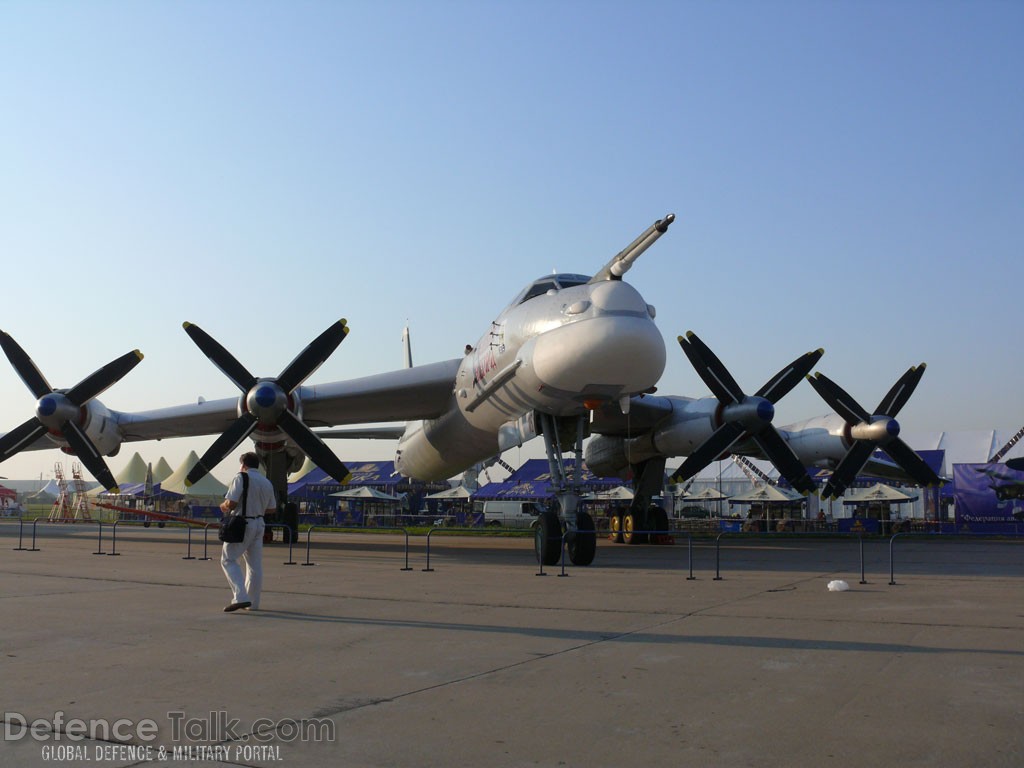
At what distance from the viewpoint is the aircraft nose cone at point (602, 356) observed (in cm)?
1278

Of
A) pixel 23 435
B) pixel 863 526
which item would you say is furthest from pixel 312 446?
pixel 863 526

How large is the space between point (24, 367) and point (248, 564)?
15.8 m

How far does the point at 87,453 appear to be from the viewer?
20469 mm

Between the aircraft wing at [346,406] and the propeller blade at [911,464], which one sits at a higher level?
the aircraft wing at [346,406]

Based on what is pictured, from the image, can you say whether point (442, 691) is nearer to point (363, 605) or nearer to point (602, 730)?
point (602, 730)

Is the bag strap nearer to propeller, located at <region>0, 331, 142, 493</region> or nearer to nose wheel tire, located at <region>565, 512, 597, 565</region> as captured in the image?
nose wheel tire, located at <region>565, 512, 597, 565</region>

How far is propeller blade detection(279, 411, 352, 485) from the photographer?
57.6ft

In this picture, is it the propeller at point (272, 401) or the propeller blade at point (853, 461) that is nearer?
the propeller at point (272, 401)

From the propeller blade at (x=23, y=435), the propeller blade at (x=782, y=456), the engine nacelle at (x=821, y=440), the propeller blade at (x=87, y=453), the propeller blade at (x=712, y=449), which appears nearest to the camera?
the propeller blade at (x=712, y=449)

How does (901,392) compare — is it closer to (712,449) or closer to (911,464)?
(911,464)

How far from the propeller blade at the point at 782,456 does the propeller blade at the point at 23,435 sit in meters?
17.1

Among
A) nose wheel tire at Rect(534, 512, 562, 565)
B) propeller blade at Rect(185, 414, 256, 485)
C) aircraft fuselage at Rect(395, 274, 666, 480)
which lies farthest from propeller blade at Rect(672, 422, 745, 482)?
propeller blade at Rect(185, 414, 256, 485)

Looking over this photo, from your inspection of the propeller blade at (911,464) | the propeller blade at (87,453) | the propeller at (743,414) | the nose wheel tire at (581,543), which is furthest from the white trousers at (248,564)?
the propeller blade at (911,464)

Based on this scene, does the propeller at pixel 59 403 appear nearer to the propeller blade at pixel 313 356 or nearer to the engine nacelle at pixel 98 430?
the engine nacelle at pixel 98 430
